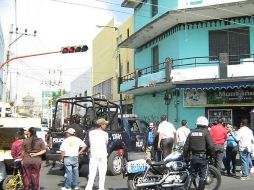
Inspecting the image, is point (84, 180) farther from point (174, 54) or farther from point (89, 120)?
point (174, 54)

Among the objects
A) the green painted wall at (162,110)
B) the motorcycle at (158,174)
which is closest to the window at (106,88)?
the green painted wall at (162,110)

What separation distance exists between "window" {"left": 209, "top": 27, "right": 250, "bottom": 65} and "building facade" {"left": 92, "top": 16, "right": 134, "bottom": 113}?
1017cm

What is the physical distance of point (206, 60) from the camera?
24.3 metres

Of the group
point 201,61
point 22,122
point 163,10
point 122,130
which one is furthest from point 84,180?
point 163,10

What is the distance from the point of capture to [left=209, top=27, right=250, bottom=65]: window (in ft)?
77.4

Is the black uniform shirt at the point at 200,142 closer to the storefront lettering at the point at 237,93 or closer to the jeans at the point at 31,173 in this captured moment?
the jeans at the point at 31,173

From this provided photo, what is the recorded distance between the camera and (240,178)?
524 inches

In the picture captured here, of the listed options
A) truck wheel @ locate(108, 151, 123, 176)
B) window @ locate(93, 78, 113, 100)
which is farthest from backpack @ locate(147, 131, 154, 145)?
window @ locate(93, 78, 113, 100)

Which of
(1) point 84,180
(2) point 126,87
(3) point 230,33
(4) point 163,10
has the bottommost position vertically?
(1) point 84,180

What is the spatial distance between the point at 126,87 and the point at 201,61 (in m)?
7.97

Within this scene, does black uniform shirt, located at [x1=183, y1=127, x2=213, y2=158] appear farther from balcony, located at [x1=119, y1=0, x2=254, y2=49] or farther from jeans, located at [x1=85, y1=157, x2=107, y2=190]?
balcony, located at [x1=119, y1=0, x2=254, y2=49]

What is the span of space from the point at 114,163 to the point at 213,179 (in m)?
4.52

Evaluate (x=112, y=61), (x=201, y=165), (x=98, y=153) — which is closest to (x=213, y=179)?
(x=201, y=165)

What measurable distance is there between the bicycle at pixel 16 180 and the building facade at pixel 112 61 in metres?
21.0
